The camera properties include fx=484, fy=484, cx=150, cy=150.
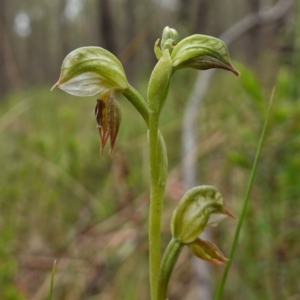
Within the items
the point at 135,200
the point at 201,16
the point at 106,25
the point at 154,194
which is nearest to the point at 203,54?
the point at 154,194

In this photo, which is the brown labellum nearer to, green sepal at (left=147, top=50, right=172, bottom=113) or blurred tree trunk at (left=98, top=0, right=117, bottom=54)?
green sepal at (left=147, top=50, right=172, bottom=113)

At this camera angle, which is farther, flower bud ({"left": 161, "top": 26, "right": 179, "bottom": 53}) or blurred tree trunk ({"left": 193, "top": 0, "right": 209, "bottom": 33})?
blurred tree trunk ({"left": 193, "top": 0, "right": 209, "bottom": 33})

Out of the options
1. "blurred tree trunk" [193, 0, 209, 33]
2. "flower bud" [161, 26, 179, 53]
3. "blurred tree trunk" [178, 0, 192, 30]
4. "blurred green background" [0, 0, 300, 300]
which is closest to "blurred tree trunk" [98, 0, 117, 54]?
"blurred tree trunk" [178, 0, 192, 30]

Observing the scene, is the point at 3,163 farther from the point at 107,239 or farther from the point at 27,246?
the point at 107,239

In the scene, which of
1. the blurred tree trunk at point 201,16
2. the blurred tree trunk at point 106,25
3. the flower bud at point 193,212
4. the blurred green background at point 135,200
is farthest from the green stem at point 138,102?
the blurred tree trunk at point 106,25

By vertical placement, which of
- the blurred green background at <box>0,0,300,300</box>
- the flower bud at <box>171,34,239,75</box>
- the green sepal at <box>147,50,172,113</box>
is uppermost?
the flower bud at <box>171,34,239,75</box>

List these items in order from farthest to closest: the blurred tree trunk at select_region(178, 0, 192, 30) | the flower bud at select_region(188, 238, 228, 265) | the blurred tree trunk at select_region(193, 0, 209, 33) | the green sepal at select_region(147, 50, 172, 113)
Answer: the blurred tree trunk at select_region(178, 0, 192, 30) → the blurred tree trunk at select_region(193, 0, 209, 33) → the flower bud at select_region(188, 238, 228, 265) → the green sepal at select_region(147, 50, 172, 113)

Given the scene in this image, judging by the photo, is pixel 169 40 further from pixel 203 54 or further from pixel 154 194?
pixel 154 194
